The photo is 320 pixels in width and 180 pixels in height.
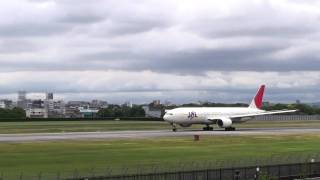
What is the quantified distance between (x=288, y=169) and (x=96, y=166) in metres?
14.4

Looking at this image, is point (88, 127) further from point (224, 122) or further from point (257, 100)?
point (257, 100)

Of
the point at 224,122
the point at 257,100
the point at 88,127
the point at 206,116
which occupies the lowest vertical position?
the point at 88,127

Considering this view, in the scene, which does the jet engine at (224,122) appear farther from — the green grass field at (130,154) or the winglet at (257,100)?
the green grass field at (130,154)

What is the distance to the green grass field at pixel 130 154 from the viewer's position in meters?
46.0

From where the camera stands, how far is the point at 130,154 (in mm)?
58094

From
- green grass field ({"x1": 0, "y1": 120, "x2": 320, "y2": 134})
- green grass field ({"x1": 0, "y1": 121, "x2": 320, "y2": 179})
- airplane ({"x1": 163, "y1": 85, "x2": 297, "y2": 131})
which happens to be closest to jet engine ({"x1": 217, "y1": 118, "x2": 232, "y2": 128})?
airplane ({"x1": 163, "y1": 85, "x2": 297, "y2": 131})

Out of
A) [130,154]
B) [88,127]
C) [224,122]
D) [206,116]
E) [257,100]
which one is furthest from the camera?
[88,127]

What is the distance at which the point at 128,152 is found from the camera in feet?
198

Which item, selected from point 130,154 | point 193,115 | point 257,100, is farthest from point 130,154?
point 257,100

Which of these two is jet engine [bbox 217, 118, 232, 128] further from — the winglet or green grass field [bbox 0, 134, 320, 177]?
green grass field [bbox 0, 134, 320, 177]

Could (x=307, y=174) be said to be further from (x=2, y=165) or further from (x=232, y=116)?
(x=232, y=116)

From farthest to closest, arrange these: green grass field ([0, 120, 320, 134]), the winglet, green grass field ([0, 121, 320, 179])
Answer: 1. the winglet
2. green grass field ([0, 120, 320, 134])
3. green grass field ([0, 121, 320, 179])

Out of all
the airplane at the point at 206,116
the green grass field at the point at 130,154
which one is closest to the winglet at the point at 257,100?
the airplane at the point at 206,116

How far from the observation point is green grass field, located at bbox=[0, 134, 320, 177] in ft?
151
